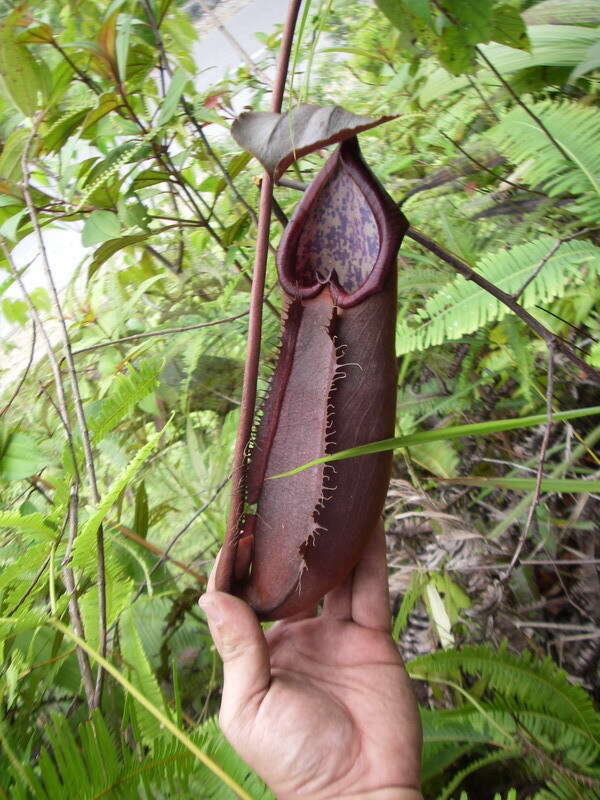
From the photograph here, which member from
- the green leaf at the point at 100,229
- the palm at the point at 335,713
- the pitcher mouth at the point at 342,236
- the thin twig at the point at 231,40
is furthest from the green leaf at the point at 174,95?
the palm at the point at 335,713

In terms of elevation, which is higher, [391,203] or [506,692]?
[391,203]

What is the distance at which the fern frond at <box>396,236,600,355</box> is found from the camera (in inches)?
34.1

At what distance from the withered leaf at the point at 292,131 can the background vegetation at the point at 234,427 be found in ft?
0.38

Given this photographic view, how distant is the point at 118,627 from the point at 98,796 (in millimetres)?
454

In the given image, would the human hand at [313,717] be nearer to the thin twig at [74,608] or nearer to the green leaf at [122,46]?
the thin twig at [74,608]

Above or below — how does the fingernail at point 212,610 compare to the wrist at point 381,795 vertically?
above

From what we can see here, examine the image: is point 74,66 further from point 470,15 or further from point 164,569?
point 164,569

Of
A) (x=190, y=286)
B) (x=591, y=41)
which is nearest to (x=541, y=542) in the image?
(x=591, y=41)

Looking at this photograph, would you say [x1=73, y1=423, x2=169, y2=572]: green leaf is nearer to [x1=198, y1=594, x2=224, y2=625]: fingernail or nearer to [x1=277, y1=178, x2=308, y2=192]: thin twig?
[x1=198, y1=594, x2=224, y2=625]: fingernail

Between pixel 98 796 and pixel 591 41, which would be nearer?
pixel 98 796

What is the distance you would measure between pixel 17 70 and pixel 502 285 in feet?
2.50

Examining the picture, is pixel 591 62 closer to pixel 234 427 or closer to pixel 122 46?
pixel 122 46

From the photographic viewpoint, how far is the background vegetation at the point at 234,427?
0.71m

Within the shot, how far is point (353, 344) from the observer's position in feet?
2.03
